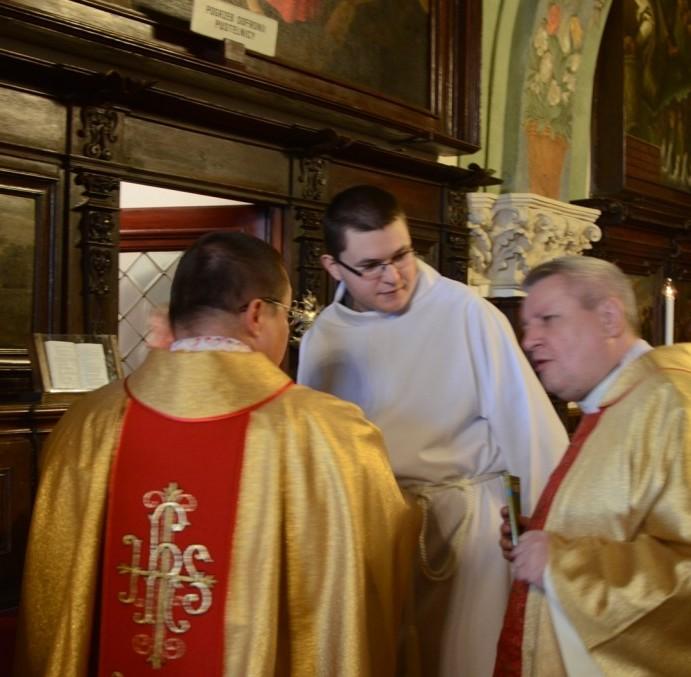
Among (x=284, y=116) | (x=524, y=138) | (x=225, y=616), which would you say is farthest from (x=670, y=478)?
(x=524, y=138)

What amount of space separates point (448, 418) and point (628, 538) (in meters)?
0.77

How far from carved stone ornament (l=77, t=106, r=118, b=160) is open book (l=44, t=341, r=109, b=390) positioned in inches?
38.0

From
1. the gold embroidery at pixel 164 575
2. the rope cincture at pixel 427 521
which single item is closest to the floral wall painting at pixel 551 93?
the rope cincture at pixel 427 521

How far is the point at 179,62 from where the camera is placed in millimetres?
4246

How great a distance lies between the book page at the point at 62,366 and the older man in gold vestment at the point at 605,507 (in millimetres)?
1940

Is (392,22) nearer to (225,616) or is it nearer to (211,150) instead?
(211,150)

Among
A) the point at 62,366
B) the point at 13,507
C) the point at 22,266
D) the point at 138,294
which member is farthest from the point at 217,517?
the point at 138,294

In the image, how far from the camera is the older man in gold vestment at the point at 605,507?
70.4 inches

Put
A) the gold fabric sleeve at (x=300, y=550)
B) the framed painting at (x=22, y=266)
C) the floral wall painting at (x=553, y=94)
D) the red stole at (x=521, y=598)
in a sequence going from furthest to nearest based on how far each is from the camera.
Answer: the floral wall painting at (x=553, y=94), the framed painting at (x=22, y=266), the red stole at (x=521, y=598), the gold fabric sleeve at (x=300, y=550)

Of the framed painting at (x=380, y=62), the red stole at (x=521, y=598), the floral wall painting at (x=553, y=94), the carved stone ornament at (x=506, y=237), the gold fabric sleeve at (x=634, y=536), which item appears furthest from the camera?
the floral wall painting at (x=553, y=94)

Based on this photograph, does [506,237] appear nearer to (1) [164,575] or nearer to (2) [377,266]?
(2) [377,266]

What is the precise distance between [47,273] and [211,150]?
1.08m

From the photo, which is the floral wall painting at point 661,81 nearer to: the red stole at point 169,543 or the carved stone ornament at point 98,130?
the carved stone ornament at point 98,130

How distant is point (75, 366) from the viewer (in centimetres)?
349
